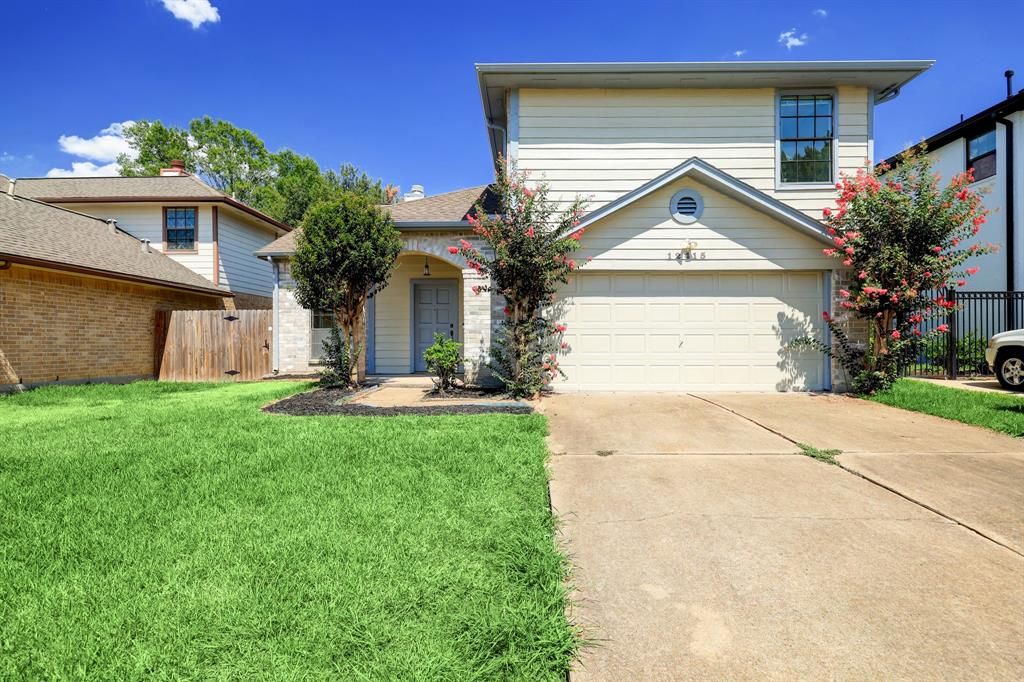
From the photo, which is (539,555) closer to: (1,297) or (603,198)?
(603,198)

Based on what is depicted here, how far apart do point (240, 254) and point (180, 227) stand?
1880 millimetres

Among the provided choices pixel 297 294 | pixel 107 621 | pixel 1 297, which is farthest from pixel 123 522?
pixel 1 297

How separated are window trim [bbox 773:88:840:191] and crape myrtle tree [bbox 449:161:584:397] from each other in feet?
15.1

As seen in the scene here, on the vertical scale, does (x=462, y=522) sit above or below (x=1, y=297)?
below

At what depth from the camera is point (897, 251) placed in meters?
7.94

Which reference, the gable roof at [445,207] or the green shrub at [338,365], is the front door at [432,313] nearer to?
the gable roof at [445,207]

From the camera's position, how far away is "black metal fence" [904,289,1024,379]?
33.3 ft

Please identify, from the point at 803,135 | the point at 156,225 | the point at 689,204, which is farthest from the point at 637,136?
the point at 156,225

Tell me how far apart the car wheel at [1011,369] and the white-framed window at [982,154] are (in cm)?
735

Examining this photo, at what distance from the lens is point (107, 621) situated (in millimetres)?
2068

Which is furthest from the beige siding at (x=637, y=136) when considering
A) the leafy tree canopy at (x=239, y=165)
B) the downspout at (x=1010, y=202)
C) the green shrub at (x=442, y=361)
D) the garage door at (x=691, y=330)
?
the leafy tree canopy at (x=239, y=165)

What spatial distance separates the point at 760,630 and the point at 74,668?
2.86 m

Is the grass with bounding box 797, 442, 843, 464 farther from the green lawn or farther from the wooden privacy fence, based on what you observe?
the wooden privacy fence

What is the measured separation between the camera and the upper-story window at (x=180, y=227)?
15.3 meters
